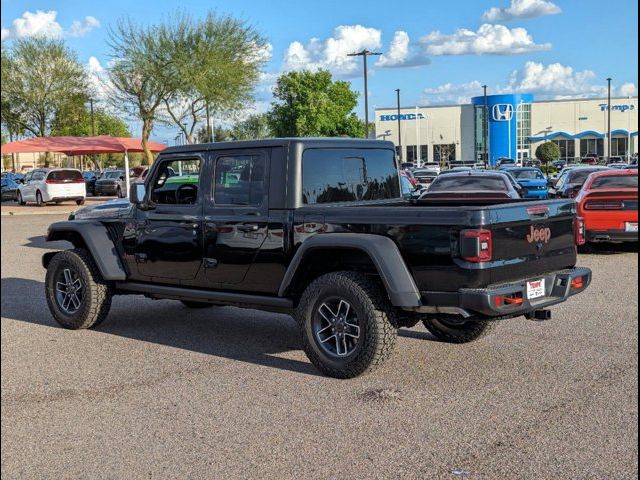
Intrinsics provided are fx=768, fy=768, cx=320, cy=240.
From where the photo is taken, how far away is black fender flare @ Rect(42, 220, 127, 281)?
7703mm

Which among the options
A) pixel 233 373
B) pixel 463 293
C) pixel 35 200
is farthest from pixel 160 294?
pixel 35 200

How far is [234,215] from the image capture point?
676cm

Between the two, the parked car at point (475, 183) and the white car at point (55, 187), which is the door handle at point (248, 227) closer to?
the parked car at point (475, 183)

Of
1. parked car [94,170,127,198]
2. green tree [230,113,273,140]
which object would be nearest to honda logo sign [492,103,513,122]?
green tree [230,113,273,140]

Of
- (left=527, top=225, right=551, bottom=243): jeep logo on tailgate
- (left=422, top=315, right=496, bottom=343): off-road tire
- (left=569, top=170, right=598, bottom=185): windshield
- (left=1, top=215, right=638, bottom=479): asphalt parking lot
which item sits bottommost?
(left=1, top=215, right=638, bottom=479): asphalt parking lot

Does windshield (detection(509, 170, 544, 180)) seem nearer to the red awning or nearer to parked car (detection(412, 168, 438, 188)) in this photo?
parked car (detection(412, 168, 438, 188))

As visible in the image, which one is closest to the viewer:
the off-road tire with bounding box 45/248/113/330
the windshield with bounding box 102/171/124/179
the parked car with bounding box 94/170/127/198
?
the off-road tire with bounding box 45/248/113/330

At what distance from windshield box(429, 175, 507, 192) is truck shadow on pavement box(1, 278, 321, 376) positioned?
7840mm

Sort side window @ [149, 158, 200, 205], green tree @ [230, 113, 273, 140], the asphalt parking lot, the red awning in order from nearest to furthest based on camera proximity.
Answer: the asphalt parking lot, side window @ [149, 158, 200, 205], the red awning, green tree @ [230, 113, 273, 140]

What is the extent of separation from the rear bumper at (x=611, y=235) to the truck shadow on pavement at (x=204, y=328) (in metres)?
7.04

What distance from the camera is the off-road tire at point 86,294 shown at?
25.6ft

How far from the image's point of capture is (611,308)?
28.7 feet

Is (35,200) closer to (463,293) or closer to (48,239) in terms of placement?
(48,239)

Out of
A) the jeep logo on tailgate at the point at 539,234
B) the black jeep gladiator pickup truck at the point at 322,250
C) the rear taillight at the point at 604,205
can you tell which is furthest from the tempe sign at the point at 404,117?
the jeep logo on tailgate at the point at 539,234
